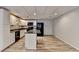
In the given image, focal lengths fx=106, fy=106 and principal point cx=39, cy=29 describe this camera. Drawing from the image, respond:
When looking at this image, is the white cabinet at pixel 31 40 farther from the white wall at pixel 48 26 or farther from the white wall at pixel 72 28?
the white wall at pixel 48 26

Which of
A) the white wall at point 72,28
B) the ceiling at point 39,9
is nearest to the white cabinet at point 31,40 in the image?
the ceiling at point 39,9

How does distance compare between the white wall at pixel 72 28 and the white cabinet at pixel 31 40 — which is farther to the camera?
the white cabinet at pixel 31 40

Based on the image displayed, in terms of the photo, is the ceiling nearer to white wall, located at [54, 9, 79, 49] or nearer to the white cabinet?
white wall, located at [54, 9, 79, 49]

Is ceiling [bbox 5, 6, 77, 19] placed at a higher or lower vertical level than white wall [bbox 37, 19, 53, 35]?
higher

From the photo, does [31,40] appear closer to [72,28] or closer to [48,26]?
[72,28]

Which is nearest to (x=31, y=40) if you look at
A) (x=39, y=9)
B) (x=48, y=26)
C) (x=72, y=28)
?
(x=39, y=9)

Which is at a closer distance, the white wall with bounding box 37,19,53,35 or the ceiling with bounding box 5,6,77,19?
the ceiling with bounding box 5,6,77,19

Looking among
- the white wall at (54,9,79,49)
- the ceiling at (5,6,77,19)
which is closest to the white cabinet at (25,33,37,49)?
the ceiling at (5,6,77,19)

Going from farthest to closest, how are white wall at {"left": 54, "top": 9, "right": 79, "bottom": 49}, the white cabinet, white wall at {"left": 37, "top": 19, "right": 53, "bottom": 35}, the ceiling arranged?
1. white wall at {"left": 37, "top": 19, "right": 53, "bottom": 35}
2. the white cabinet
3. white wall at {"left": 54, "top": 9, "right": 79, "bottom": 49}
4. the ceiling

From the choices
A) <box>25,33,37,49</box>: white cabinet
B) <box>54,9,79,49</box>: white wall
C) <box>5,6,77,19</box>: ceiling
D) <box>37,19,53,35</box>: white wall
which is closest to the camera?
<box>5,6,77,19</box>: ceiling
